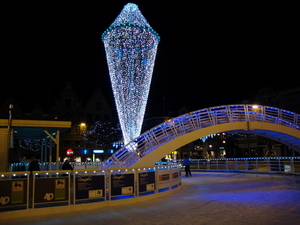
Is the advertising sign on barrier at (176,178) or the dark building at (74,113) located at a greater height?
the dark building at (74,113)

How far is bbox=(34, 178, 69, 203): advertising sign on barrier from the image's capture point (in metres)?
9.06

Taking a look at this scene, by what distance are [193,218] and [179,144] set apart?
8389 millimetres

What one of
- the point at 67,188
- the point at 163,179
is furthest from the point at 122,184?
the point at 163,179

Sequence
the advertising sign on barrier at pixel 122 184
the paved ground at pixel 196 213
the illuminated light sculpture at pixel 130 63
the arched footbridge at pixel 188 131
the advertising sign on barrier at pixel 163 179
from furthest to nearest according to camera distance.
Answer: the illuminated light sculpture at pixel 130 63, the arched footbridge at pixel 188 131, the advertising sign on barrier at pixel 163 179, the advertising sign on barrier at pixel 122 184, the paved ground at pixel 196 213

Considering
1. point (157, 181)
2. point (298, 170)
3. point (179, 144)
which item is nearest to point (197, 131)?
point (179, 144)

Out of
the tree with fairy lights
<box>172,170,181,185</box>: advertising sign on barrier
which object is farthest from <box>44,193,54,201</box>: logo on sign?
the tree with fairy lights

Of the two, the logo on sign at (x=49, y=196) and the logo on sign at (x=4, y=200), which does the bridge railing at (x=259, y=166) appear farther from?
the logo on sign at (x=4, y=200)

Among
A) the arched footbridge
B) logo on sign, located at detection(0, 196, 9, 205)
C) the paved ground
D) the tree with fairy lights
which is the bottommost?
the paved ground

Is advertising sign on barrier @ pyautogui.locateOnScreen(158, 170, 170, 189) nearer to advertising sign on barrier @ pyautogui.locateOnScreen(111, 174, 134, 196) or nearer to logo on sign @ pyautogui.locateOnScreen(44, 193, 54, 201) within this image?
advertising sign on barrier @ pyautogui.locateOnScreen(111, 174, 134, 196)

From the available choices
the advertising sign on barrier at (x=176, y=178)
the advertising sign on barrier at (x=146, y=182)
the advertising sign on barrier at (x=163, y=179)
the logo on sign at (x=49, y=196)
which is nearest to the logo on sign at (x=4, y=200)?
the logo on sign at (x=49, y=196)

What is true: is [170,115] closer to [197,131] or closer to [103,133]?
[103,133]

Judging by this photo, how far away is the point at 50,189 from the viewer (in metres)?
9.23

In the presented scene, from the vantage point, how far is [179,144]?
1658cm

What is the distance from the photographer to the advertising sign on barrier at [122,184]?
10.4 metres
